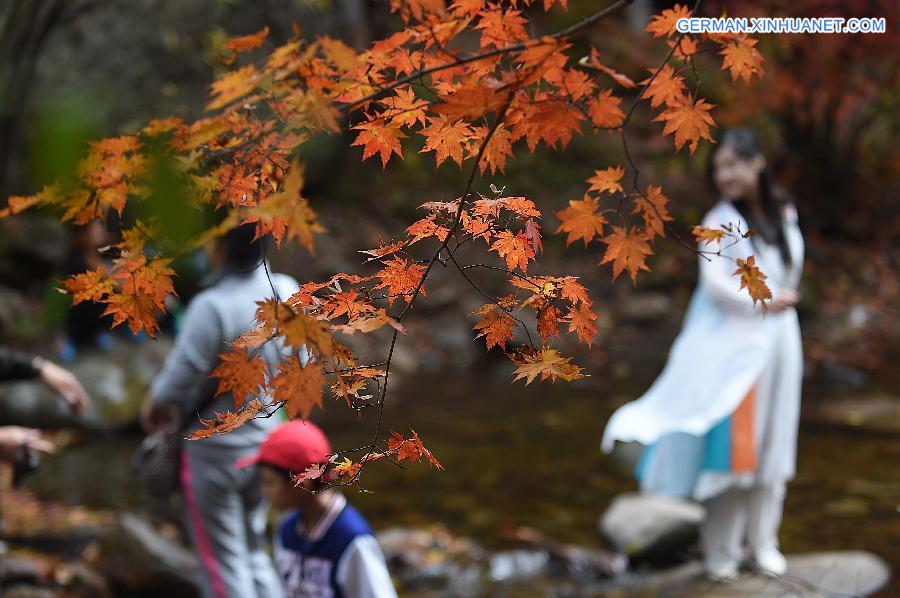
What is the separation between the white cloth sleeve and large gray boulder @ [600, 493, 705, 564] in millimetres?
2499

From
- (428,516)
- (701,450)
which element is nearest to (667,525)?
(701,450)

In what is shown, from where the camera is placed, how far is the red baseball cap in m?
2.73

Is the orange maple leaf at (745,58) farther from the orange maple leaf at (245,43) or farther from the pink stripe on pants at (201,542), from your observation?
the pink stripe on pants at (201,542)

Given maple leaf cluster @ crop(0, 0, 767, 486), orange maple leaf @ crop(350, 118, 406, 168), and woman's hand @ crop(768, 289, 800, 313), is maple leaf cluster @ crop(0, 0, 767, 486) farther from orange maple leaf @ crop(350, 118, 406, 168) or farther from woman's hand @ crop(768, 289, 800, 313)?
woman's hand @ crop(768, 289, 800, 313)

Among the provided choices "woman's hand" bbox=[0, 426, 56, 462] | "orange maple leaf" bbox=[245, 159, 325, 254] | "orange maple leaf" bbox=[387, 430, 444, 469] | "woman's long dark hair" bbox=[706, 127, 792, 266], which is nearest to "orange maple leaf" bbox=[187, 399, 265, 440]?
"orange maple leaf" bbox=[387, 430, 444, 469]

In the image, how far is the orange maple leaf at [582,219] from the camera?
5.83 feet

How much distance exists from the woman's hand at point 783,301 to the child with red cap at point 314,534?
6.40 feet

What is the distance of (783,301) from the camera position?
367 centimetres

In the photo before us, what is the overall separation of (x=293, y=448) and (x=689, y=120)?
1.59 metres

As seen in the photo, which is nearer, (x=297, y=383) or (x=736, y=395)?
(x=297, y=383)

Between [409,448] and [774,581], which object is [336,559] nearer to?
[409,448]

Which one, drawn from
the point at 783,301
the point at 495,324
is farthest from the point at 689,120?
the point at 783,301

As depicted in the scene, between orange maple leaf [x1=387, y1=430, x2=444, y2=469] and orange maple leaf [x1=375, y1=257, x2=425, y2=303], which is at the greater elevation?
orange maple leaf [x1=375, y1=257, x2=425, y2=303]

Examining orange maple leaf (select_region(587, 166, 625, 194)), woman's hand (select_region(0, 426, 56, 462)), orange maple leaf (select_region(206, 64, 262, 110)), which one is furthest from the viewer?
woman's hand (select_region(0, 426, 56, 462))
